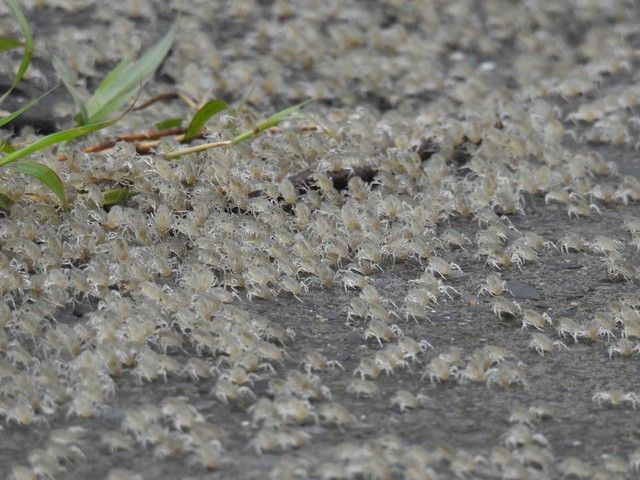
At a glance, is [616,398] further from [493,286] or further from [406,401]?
[493,286]

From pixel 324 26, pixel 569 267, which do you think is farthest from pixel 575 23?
pixel 569 267

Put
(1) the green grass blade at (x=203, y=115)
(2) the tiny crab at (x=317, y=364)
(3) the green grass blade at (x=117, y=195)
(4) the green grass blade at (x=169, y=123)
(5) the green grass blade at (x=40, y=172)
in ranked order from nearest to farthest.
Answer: (2) the tiny crab at (x=317, y=364) → (5) the green grass blade at (x=40, y=172) → (3) the green grass blade at (x=117, y=195) → (1) the green grass blade at (x=203, y=115) → (4) the green grass blade at (x=169, y=123)

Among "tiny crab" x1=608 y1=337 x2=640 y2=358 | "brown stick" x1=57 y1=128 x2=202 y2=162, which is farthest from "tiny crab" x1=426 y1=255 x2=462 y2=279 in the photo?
"brown stick" x1=57 y1=128 x2=202 y2=162

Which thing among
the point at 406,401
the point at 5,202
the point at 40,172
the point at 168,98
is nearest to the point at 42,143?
the point at 40,172

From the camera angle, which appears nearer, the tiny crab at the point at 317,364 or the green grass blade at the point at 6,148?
the tiny crab at the point at 317,364

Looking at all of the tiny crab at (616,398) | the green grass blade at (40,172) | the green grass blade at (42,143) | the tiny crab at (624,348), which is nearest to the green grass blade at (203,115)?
the green grass blade at (42,143)

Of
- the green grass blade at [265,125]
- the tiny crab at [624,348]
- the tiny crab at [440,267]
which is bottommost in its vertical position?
the tiny crab at [624,348]

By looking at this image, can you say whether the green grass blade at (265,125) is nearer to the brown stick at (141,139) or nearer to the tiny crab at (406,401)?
the brown stick at (141,139)
